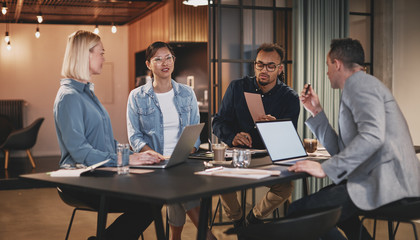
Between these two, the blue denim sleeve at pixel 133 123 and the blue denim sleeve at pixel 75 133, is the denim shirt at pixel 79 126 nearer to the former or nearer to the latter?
the blue denim sleeve at pixel 75 133

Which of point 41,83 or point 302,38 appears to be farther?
point 41,83

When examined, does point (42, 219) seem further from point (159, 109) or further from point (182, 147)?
point (182, 147)

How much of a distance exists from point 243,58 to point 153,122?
1979 millimetres

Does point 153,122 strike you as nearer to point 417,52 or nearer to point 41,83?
point 417,52

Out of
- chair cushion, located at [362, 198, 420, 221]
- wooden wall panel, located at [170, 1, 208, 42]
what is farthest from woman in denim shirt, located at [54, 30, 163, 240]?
wooden wall panel, located at [170, 1, 208, 42]

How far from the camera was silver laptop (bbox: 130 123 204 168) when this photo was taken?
252 cm

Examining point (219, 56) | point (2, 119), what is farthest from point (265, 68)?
point (2, 119)

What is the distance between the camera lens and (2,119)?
1037 cm

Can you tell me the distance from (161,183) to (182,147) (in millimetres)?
578

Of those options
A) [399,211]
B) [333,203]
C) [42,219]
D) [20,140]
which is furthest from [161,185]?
[20,140]

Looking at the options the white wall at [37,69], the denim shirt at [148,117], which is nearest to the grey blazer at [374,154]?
the denim shirt at [148,117]

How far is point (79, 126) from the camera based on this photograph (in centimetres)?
255

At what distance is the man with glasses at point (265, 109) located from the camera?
362 cm

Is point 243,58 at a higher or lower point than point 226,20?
lower
